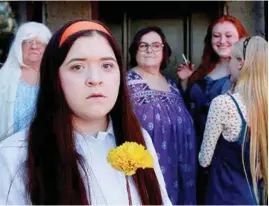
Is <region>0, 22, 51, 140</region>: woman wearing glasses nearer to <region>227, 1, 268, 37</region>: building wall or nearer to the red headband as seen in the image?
the red headband

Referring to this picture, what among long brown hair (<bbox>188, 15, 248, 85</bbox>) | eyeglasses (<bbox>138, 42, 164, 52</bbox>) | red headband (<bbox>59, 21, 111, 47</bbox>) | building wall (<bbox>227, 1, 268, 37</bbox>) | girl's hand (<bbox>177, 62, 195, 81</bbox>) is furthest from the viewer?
building wall (<bbox>227, 1, 268, 37</bbox>)

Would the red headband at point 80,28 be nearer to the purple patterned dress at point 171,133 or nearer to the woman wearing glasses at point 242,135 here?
the woman wearing glasses at point 242,135

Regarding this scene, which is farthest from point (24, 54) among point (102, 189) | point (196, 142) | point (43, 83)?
point (102, 189)

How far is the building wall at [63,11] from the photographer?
4.33m

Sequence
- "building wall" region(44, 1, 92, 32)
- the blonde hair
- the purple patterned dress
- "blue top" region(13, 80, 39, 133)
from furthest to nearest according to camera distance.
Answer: "building wall" region(44, 1, 92, 32), the purple patterned dress, "blue top" region(13, 80, 39, 133), the blonde hair

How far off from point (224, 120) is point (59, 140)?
1.37 m

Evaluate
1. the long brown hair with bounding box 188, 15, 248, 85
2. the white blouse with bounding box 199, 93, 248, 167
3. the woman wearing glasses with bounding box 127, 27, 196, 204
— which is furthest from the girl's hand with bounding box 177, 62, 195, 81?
the white blouse with bounding box 199, 93, 248, 167

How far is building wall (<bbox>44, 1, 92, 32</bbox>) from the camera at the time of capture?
4.33 m

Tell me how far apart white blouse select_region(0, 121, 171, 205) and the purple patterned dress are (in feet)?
4.92

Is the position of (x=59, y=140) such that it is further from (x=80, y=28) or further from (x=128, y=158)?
(x=80, y=28)

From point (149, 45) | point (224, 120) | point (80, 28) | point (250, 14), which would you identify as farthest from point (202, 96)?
point (80, 28)

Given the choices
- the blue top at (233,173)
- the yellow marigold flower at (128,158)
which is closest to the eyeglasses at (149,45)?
the blue top at (233,173)

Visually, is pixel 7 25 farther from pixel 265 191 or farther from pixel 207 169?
pixel 265 191

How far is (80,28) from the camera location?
161cm
